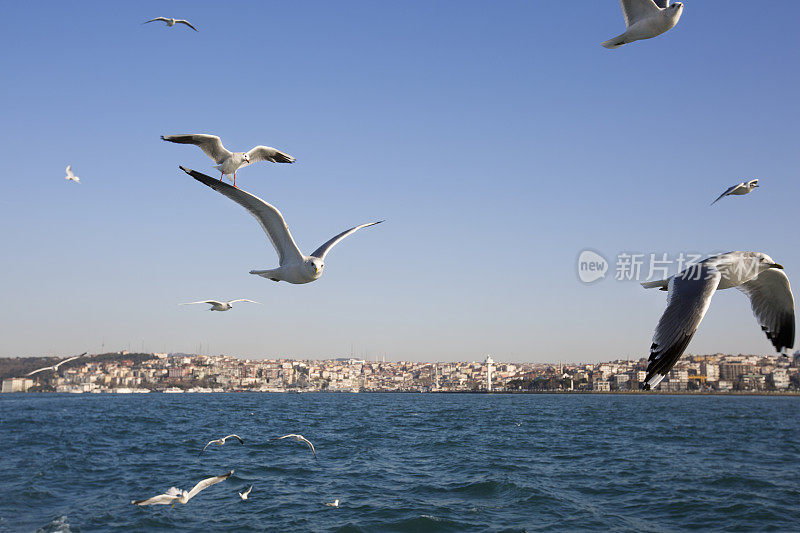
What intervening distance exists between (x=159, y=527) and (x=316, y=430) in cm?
1959

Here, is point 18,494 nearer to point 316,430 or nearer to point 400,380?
point 316,430

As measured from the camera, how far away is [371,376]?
182 meters

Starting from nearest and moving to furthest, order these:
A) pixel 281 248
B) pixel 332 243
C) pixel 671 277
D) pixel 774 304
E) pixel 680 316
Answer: pixel 680 316
pixel 671 277
pixel 774 304
pixel 281 248
pixel 332 243

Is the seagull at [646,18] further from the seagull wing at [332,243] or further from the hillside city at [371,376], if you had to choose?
the hillside city at [371,376]

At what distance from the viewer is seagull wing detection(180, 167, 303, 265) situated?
520cm

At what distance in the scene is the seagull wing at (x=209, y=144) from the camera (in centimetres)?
723

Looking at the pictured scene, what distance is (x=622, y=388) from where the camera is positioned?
133 metres

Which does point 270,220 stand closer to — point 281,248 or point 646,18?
point 281,248

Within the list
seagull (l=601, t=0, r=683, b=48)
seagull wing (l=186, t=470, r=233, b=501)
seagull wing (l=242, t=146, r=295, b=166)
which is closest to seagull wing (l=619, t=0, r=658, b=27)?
seagull (l=601, t=0, r=683, b=48)

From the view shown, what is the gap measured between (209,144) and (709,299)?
6055 millimetres

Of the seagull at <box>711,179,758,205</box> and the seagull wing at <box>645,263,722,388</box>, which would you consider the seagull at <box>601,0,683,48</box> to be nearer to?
the seagull at <box>711,179,758,205</box>

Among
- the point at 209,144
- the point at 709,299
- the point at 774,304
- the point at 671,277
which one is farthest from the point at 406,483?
the point at 709,299

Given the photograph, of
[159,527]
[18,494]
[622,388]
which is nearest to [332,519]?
[159,527]

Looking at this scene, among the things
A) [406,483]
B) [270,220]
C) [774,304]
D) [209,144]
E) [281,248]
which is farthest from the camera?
[406,483]
